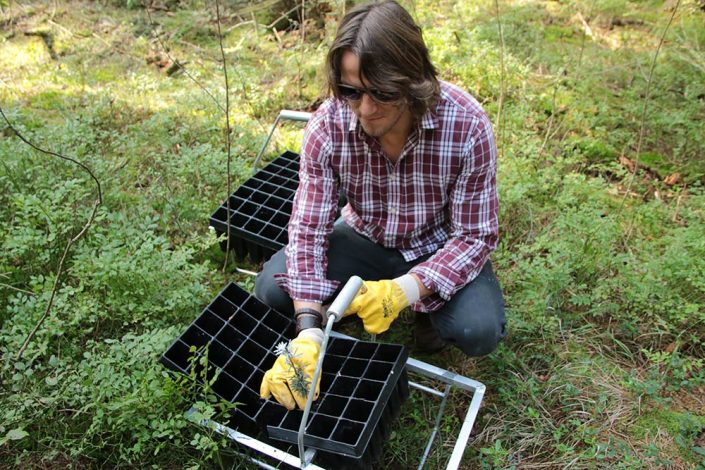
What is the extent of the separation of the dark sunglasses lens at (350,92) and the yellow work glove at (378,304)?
2.02 feet

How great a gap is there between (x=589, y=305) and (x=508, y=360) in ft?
1.84

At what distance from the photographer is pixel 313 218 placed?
209 cm

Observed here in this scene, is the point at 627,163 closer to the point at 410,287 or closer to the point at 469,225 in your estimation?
the point at 469,225

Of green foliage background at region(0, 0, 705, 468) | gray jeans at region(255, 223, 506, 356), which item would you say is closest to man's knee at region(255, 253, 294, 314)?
gray jeans at region(255, 223, 506, 356)

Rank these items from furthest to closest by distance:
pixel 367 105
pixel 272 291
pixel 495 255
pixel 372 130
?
pixel 495 255, pixel 272 291, pixel 372 130, pixel 367 105

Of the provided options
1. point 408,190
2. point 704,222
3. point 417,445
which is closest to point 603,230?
point 704,222

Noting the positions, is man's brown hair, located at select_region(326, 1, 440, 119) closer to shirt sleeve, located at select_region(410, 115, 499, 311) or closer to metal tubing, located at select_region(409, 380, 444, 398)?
shirt sleeve, located at select_region(410, 115, 499, 311)

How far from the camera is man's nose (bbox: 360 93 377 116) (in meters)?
1.72

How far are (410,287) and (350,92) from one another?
0.70 m

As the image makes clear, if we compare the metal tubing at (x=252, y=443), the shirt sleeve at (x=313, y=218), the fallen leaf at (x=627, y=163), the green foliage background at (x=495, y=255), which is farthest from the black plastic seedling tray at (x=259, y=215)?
the fallen leaf at (x=627, y=163)

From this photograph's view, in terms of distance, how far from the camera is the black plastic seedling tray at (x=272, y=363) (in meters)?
1.68

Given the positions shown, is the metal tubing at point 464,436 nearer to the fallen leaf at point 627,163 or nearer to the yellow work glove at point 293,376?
the yellow work glove at point 293,376

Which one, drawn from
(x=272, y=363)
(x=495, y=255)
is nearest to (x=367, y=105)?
(x=272, y=363)

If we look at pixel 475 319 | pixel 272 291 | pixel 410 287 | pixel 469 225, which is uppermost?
pixel 469 225
